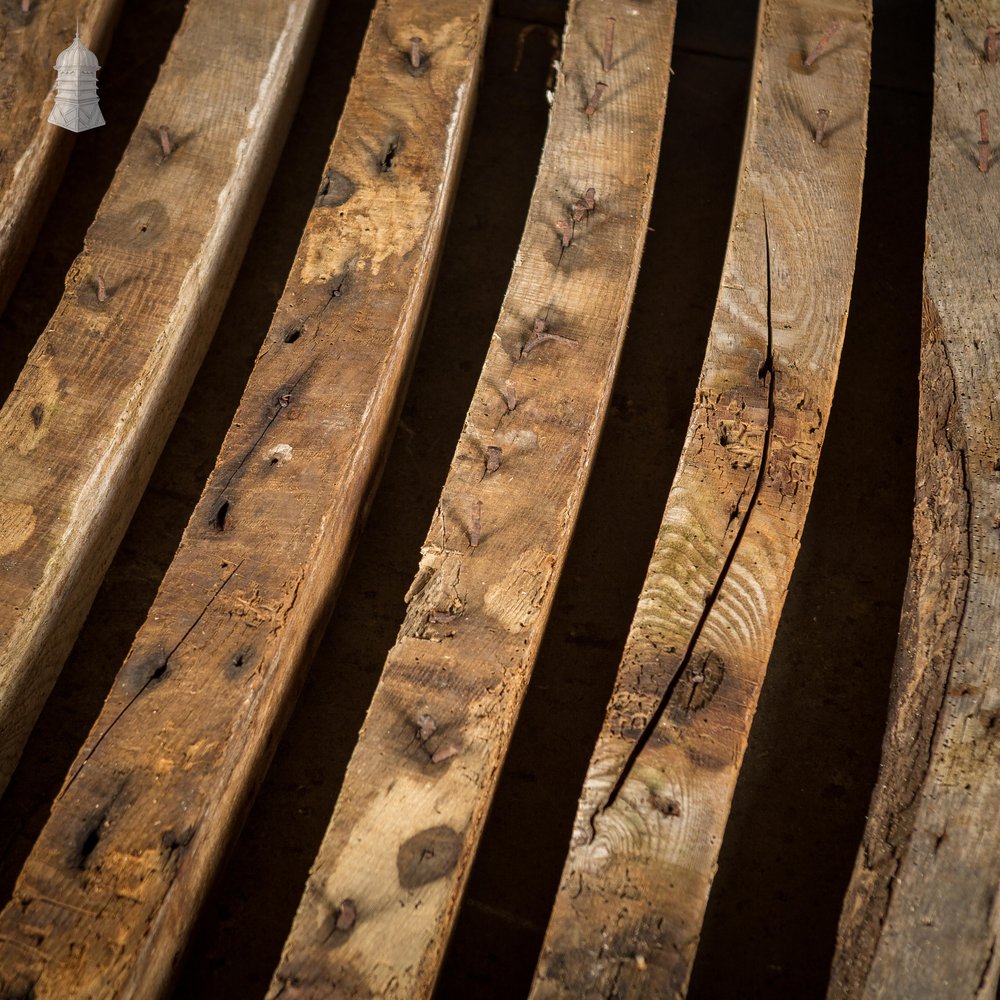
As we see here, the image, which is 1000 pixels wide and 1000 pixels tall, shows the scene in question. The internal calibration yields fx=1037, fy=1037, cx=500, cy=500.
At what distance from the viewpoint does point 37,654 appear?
2.65m

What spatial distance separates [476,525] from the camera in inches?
100

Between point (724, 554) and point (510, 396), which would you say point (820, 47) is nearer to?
point (510, 396)

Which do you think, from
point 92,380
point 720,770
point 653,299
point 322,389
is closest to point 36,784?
point 92,380

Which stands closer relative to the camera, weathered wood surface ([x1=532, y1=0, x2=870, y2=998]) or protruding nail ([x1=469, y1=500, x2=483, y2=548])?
weathered wood surface ([x1=532, y1=0, x2=870, y2=998])

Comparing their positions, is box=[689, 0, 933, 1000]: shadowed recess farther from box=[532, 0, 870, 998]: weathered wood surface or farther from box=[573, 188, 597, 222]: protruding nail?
box=[573, 188, 597, 222]: protruding nail

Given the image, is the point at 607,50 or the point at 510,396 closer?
the point at 510,396

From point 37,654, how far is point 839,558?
2.34m

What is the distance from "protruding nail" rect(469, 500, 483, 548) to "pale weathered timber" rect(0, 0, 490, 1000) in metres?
0.35

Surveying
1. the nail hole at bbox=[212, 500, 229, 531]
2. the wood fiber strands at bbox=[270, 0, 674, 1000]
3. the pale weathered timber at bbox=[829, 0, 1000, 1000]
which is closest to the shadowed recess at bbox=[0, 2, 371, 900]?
the nail hole at bbox=[212, 500, 229, 531]

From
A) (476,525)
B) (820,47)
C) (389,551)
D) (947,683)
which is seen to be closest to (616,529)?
(389,551)

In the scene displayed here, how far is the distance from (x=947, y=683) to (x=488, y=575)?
111 centimetres

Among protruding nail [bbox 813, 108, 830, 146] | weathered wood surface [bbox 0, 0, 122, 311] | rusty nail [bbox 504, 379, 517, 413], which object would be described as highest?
protruding nail [bbox 813, 108, 830, 146]

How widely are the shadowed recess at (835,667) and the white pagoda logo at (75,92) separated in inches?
97.3

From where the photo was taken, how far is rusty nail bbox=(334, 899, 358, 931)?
2.20 meters
